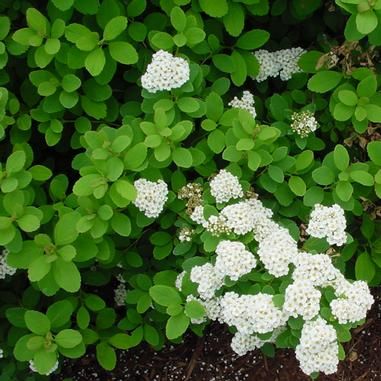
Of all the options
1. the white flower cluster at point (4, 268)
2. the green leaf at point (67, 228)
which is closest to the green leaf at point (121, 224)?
the green leaf at point (67, 228)

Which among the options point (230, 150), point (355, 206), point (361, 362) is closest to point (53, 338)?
point (230, 150)

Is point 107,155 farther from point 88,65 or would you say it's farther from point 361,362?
point 361,362

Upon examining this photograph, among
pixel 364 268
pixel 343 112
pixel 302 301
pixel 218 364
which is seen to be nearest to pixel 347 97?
pixel 343 112

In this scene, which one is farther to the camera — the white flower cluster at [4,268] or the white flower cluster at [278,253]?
the white flower cluster at [4,268]

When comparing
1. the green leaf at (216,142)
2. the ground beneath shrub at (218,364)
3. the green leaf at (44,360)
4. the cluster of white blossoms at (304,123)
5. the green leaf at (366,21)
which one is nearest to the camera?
the green leaf at (366,21)

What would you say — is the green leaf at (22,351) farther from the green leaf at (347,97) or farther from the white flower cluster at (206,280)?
the green leaf at (347,97)

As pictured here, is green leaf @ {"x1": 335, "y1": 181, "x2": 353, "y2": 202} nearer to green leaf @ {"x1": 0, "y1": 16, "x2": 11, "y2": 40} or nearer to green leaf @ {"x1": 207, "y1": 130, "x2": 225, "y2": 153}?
green leaf @ {"x1": 207, "y1": 130, "x2": 225, "y2": 153}

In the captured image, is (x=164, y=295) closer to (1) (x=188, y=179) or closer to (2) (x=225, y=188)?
(2) (x=225, y=188)
